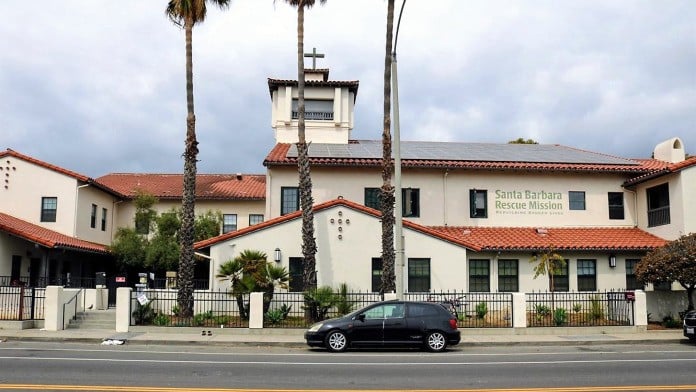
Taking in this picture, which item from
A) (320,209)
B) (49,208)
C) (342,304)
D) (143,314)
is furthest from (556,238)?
(49,208)

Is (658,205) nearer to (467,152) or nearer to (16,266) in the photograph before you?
(467,152)

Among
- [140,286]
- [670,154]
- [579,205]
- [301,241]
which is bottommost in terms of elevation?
[140,286]

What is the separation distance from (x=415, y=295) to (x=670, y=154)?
17317 millimetres

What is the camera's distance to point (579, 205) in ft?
97.7

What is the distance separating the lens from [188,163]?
23297mm

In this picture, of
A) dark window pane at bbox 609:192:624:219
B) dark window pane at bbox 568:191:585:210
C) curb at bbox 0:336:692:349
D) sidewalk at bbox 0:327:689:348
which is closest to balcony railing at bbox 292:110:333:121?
dark window pane at bbox 568:191:585:210

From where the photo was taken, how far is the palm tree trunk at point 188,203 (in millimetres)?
22391

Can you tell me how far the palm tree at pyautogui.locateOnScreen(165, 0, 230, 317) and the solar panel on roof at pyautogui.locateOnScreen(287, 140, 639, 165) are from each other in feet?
19.2

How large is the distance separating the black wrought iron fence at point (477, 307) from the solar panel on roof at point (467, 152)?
807cm

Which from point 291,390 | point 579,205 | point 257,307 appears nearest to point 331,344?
point 257,307

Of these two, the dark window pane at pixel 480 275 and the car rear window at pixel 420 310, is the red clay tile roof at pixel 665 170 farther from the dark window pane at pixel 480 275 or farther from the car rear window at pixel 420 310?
the car rear window at pixel 420 310

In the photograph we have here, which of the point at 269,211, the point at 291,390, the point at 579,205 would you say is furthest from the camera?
the point at 579,205

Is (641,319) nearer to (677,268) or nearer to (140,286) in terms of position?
(677,268)

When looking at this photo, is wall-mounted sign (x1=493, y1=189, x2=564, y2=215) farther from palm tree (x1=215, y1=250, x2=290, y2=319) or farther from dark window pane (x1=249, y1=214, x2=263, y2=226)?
dark window pane (x1=249, y1=214, x2=263, y2=226)
